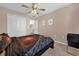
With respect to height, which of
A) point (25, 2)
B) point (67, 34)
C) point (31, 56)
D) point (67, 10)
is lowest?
point (31, 56)

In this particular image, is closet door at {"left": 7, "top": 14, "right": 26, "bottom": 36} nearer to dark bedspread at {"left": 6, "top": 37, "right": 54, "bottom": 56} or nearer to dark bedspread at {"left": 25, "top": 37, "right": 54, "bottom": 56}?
dark bedspread at {"left": 6, "top": 37, "right": 54, "bottom": 56}

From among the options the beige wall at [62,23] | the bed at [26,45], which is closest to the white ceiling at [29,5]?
the beige wall at [62,23]

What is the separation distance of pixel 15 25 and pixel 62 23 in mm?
640

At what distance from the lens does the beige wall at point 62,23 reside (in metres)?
1.68

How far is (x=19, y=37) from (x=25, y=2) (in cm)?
48

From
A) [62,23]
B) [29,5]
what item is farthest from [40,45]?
[29,5]

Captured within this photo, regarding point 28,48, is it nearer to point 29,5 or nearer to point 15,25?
point 15,25

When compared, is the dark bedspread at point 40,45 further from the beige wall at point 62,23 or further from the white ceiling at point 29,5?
the white ceiling at point 29,5

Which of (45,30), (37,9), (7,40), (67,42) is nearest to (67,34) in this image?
(67,42)

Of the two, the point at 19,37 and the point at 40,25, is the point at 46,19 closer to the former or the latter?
the point at 40,25

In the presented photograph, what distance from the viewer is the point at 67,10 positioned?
170cm

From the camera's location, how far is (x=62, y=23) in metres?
1.73

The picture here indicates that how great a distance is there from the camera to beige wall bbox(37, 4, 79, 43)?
1.68 m

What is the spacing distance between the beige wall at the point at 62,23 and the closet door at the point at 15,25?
24cm
